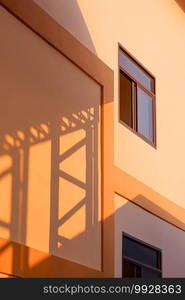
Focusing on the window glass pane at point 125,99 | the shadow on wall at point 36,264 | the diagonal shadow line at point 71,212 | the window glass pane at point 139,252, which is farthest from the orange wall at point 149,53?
the shadow on wall at point 36,264

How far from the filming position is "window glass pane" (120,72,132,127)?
48.3 ft

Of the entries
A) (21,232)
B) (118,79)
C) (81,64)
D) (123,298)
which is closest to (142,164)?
(118,79)

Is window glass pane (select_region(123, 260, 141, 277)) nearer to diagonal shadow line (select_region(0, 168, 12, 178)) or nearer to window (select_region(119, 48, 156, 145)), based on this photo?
window (select_region(119, 48, 156, 145))

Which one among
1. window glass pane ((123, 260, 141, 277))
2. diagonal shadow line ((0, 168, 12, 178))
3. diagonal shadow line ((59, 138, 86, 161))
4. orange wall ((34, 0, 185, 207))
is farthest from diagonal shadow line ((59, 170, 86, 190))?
window glass pane ((123, 260, 141, 277))

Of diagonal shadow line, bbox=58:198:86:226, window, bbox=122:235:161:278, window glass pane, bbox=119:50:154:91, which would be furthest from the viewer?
window glass pane, bbox=119:50:154:91

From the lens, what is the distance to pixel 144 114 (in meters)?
15.6

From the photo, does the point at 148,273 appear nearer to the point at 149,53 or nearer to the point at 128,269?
the point at 128,269

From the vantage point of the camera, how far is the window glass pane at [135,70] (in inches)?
592

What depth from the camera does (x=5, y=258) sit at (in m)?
10.2

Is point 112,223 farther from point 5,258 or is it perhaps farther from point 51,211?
point 5,258

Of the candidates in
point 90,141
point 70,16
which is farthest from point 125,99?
point 70,16

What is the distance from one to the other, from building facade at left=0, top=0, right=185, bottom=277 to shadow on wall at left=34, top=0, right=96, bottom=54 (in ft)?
0.07

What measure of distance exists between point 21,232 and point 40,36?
328 centimetres

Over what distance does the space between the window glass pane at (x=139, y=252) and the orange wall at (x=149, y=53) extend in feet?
4.28
